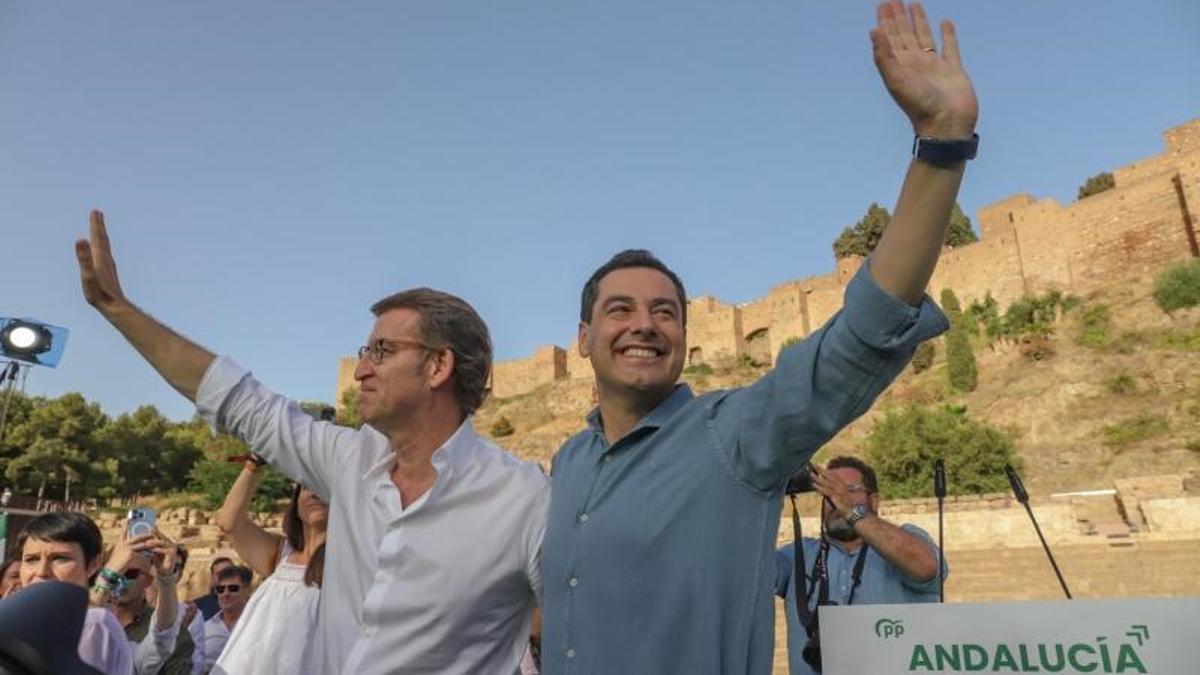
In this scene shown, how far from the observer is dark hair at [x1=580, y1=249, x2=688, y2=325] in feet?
7.39

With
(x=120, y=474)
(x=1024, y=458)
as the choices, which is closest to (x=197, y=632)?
(x=1024, y=458)

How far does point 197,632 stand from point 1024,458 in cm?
2708

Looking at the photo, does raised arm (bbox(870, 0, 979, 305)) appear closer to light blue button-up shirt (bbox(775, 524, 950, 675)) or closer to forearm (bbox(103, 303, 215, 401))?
forearm (bbox(103, 303, 215, 401))

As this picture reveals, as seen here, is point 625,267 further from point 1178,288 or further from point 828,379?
point 1178,288

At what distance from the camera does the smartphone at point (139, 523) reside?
3.71m

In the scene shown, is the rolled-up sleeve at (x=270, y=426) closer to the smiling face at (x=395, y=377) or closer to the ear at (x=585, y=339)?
the smiling face at (x=395, y=377)

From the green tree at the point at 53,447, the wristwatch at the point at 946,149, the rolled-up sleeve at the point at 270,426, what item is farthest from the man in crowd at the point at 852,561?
the green tree at the point at 53,447

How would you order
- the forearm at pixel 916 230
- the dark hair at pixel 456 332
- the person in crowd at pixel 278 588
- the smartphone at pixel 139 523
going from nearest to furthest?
the forearm at pixel 916 230, the dark hair at pixel 456 332, the person in crowd at pixel 278 588, the smartphone at pixel 139 523

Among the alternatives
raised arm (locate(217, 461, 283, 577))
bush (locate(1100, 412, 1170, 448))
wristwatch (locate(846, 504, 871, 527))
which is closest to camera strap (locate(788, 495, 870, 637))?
wristwatch (locate(846, 504, 871, 527))

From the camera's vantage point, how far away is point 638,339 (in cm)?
208

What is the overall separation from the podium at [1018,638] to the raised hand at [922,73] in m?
1.24

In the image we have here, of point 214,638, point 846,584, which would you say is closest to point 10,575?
point 214,638

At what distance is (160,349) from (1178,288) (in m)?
36.3

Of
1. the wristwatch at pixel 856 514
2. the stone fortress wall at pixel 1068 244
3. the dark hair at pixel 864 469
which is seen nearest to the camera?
the wristwatch at pixel 856 514
